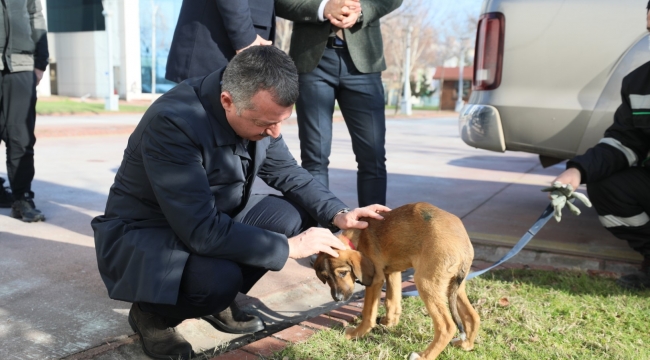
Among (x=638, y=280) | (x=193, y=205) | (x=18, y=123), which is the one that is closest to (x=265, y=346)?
(x=193, y=205)

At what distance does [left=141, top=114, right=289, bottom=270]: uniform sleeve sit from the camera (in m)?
2.46

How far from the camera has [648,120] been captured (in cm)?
370

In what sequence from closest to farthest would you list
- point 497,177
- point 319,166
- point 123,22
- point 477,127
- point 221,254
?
point 221,254
point 319,166
point 477,127
point 497,177
point 123,22

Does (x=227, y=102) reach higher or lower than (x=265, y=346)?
higher

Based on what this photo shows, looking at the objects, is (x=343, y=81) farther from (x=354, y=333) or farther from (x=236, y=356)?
(x=236, y=356)

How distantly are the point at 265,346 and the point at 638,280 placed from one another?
7.80 feet

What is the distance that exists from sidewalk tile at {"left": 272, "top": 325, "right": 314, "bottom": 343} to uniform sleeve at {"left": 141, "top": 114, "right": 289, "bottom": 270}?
1.93 ft

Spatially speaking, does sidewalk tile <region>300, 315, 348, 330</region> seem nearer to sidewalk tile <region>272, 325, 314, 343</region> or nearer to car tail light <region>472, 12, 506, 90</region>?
sidewalk tile <region>272, 325, 314, 343</region>

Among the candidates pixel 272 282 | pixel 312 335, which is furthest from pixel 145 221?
pixel 272 282

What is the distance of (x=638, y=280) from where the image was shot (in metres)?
3.71

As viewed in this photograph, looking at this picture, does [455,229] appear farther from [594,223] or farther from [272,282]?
[594,223]

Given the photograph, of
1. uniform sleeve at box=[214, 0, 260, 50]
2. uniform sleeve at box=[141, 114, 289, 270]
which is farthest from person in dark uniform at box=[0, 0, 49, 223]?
uniform sleeve at box=[141, 114, 289, 270]

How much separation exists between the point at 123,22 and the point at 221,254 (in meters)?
40.2

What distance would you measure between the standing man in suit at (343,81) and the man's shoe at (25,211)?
244cm
